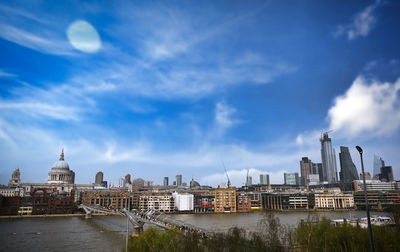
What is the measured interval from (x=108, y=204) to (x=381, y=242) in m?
115

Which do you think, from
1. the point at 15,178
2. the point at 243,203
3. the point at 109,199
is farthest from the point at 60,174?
the point at 243,203

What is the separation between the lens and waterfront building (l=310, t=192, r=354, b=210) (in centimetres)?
13912

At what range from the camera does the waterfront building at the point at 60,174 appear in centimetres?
16825

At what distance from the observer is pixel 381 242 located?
75.7ft

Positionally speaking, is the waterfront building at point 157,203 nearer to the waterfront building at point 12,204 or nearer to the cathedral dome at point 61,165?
the waterfront building at point 12,204

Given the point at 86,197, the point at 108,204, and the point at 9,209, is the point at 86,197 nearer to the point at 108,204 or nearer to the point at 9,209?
the point at 108,204

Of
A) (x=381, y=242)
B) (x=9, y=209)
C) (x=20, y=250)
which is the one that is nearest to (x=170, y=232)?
(x=381, y=242)

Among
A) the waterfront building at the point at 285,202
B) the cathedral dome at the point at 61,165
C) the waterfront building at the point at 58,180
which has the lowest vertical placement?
the waterfront building at the point at 285,202

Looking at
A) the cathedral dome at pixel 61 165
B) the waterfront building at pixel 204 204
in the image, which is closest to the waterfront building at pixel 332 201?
the waterfront building at pixel 204 204

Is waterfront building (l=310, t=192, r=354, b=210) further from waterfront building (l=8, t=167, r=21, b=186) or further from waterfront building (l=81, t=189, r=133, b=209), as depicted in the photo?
waterfront building (l=8, t=167, r=21, b=186)

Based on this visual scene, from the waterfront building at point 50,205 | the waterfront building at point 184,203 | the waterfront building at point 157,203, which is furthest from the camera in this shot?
the waterfront building at point 184,203

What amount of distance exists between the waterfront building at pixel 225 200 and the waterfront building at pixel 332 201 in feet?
147

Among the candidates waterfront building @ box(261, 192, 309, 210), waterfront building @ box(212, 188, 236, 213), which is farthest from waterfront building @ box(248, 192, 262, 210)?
waterfront building @ box(212, 188, 236, 213)

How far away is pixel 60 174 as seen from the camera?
170 metres
